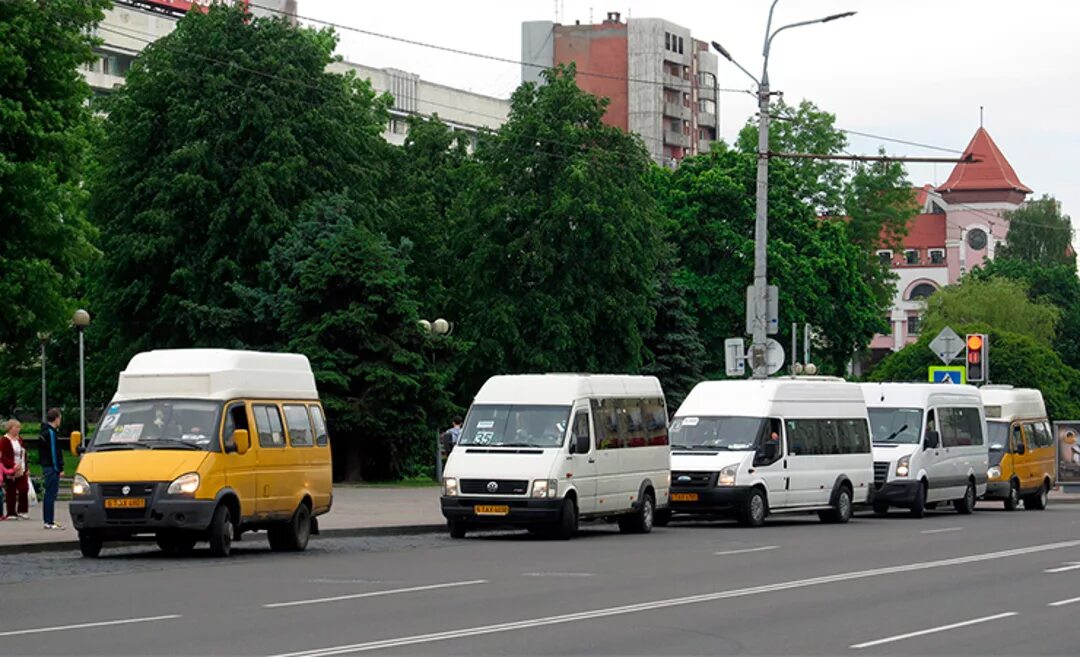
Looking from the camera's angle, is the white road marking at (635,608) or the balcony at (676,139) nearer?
the white road marking at (635,608)

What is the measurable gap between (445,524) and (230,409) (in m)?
8.64

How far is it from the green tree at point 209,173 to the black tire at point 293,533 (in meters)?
29.1

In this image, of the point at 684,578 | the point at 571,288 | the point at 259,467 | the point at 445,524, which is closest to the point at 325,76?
the point at 571,288

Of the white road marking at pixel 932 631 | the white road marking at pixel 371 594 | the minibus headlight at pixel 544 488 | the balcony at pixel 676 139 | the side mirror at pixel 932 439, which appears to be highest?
the balcony at pixel 676 139

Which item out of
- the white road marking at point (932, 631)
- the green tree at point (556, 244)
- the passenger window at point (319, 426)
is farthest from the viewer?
the green tree at point (556, 244)

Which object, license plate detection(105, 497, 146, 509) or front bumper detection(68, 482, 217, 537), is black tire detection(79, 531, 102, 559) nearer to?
front bumper detection(68, 482, 217, 537)

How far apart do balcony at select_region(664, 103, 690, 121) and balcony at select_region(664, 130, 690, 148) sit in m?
1.26

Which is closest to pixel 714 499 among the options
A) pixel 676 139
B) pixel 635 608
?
pixel 635 608

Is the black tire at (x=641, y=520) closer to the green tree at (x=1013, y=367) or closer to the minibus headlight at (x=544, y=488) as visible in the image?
the minibus headlight at (x=544, y=488)

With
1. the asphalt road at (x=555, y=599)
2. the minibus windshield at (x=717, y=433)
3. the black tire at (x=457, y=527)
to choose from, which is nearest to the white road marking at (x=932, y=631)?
the asphalt road at (x=555, y=599)

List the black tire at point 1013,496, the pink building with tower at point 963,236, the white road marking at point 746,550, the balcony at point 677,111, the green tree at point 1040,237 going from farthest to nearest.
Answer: the pink building with tower at point 963,236 < the green tree at point 1040,237 < the balcony at point 677,111 < the black tire at point 1013,496 < the white road marking at point 746,550

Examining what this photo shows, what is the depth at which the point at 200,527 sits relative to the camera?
2436 cm

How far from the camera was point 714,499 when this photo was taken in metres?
34.5

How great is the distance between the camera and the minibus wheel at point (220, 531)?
24.6 metres
